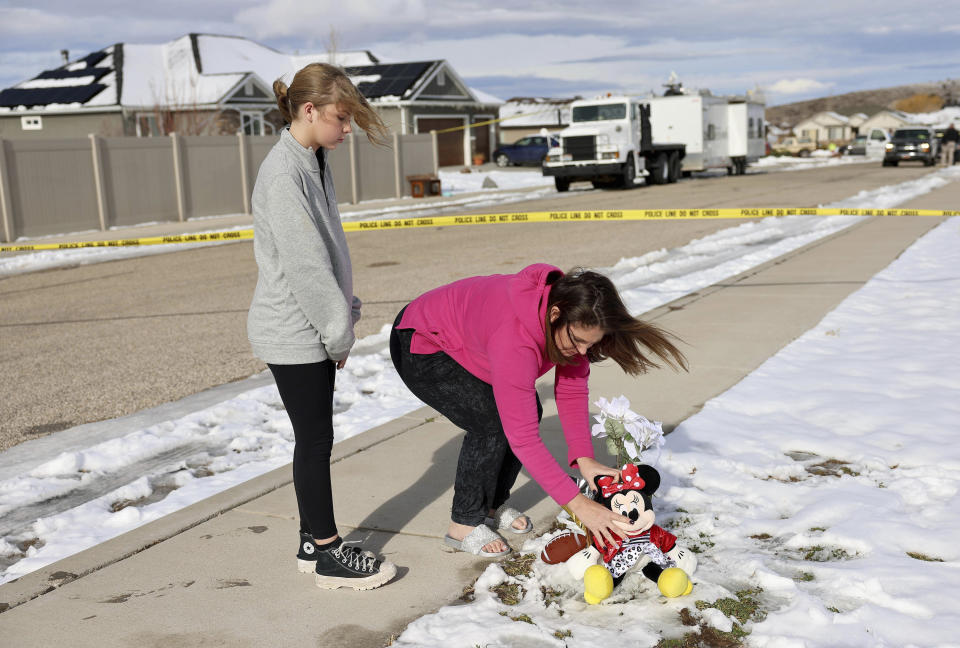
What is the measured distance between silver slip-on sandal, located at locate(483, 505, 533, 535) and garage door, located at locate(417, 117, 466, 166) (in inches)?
1677

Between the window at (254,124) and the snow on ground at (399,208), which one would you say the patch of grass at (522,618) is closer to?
the snow on ground at (399,208)

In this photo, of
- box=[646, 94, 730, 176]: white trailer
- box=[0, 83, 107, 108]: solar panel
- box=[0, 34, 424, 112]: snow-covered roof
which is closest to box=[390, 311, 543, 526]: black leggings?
box=[646, 94, 730, 176]: white trailer

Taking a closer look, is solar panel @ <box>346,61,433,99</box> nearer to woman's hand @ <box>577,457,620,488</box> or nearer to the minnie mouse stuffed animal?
woman's hand @ <box>577,457,620,488</box>

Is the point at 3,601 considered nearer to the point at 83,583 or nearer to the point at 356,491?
the point at 83,583

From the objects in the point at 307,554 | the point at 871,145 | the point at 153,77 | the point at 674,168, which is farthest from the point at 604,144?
the point at 871,145

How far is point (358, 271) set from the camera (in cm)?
1260

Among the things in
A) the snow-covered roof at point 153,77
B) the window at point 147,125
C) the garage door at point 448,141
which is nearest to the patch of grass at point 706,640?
the snow-covered roof at point 153,77

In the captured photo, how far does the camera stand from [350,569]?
10.9 feet

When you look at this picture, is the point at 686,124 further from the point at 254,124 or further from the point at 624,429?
the point at 624,429

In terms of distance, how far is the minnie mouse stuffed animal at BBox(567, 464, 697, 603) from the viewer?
125 inches

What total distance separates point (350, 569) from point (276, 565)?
403mm

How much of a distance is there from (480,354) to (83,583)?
166cm

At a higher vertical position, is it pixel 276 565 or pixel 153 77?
pixel 153 77

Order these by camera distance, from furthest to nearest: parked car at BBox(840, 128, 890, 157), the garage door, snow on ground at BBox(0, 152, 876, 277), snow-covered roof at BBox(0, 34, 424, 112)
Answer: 1. parked car at BBox(840, 128, 890, 157)
2. the garage door
3. snow-covered roof at BBox(0, 34, 424, 112)
4. snow on ground at BBox(0, 152, 876, 277)
